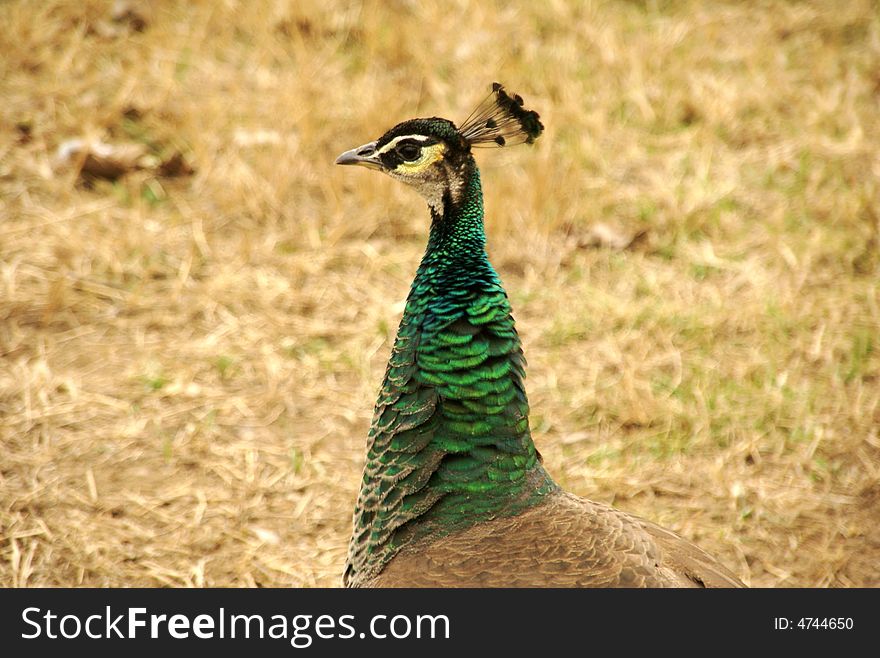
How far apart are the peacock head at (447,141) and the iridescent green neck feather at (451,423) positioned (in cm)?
25

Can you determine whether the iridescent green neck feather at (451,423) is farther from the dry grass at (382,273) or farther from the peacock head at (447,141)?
the dry grass at (382,273)

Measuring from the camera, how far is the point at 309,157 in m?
4.87

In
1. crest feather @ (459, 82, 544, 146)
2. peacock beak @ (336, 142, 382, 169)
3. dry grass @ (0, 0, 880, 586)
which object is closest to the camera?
crest feather @ (459, 82, 544, 146)

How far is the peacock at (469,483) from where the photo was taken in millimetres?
2160

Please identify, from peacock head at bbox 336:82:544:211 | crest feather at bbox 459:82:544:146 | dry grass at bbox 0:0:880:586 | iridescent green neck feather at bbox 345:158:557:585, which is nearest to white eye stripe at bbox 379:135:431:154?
peacock head at bbox 336:82:544:211

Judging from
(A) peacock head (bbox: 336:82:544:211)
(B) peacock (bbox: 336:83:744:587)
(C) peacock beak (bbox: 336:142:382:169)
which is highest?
(C) peacock beak (bbox: 336:142:382:169)

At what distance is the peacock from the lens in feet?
7.09

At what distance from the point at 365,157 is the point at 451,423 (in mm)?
883

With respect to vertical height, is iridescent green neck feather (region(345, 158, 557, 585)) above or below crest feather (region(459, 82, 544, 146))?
below

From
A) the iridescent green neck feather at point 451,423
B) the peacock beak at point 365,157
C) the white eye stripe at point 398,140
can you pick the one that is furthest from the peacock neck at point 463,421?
the peacock beak at point 365,157

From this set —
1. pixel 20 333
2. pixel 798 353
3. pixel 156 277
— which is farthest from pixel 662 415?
pixel 20 333

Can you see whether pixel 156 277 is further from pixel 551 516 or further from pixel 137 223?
pixel 551 516

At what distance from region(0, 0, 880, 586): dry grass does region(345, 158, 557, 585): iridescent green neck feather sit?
812 millimetres

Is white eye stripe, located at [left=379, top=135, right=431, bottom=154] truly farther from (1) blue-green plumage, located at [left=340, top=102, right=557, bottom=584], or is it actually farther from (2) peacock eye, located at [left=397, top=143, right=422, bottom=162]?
(1) blue-green plumage, located at [left=340, top=102, right=557, bottom=584]
